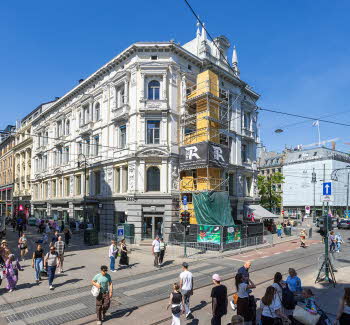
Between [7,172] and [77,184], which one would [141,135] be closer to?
[77,184]

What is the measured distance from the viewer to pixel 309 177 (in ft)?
233

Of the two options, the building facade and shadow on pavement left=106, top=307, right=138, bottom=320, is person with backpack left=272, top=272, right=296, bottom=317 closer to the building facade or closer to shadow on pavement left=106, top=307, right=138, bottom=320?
shadow on pavement left=106, top=307, right=138, bottom=320

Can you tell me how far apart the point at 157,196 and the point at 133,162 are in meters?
3.60

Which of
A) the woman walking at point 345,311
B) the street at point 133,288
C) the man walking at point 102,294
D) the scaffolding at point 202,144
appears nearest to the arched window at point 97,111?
the scaffolding at point 202,144

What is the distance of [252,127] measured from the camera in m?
35.5

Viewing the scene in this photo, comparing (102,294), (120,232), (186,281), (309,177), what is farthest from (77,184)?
(309,177)

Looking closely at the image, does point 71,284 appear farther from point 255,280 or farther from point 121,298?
point 255,280

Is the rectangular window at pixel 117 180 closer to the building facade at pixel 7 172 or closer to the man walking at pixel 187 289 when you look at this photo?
the man walking at pixel 187 289

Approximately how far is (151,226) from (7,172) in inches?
2093

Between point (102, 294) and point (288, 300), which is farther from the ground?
point (288, 300)

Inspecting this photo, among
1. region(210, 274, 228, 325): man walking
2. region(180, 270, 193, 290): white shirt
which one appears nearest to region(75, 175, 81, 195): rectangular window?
region(180, 270, 193, 290): white shirt

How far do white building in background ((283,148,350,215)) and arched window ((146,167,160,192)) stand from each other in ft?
170

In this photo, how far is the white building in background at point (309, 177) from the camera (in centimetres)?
6794

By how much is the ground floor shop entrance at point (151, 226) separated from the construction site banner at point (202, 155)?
→ 5.07 m
